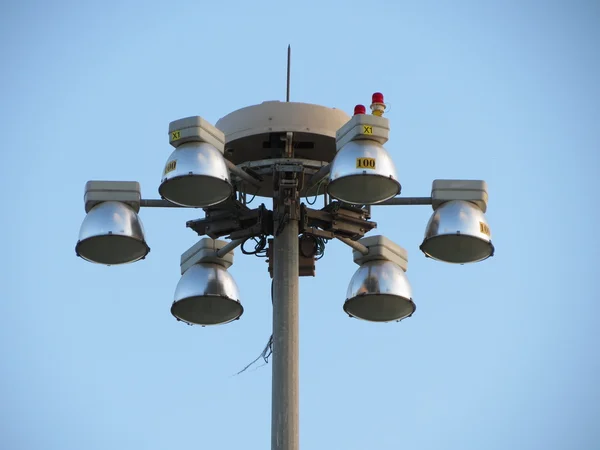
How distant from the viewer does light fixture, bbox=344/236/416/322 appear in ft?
52.4

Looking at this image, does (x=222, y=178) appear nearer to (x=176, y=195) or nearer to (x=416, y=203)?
(x=176, y=195)

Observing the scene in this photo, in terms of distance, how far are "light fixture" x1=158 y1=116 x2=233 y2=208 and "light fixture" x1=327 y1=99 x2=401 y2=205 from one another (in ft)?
3.58

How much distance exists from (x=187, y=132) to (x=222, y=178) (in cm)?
57

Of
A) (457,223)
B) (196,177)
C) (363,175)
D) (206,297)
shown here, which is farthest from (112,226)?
(457,223)

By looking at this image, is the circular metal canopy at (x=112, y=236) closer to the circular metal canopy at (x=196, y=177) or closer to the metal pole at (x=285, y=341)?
the circular metal canopy at (x=196, y=177)

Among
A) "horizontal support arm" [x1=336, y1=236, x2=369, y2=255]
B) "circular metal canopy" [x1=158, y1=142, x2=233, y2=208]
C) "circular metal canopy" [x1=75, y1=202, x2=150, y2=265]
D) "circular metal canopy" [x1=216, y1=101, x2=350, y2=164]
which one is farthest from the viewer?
"circular metal canopy" [x1=216, y1=101, x2=350, y2=164]

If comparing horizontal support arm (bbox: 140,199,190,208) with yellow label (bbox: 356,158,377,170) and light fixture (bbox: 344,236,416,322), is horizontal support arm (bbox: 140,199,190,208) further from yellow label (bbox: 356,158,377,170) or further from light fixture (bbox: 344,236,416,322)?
yellow label (bbox: 356,158,377,170)

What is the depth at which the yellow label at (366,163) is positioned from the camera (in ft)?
49.2

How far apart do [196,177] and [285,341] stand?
1.90 meters

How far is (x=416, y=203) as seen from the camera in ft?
52.8

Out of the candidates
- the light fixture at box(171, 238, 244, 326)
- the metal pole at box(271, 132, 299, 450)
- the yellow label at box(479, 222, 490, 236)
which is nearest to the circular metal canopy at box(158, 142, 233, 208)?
the metal pole at box(271, 132, 299, 450)

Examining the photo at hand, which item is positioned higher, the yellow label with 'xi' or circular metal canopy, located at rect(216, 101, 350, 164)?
circular metal canopy, located at rect(216, 101, 350, 164)

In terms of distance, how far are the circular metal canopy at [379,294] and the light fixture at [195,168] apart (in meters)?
1.70

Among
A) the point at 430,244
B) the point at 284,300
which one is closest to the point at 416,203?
the point at 430,244
